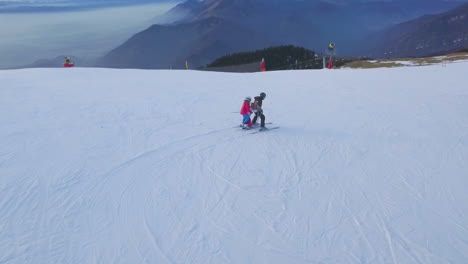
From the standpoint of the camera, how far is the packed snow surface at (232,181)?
598 centimetres

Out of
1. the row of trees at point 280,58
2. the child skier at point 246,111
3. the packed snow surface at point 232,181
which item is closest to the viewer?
the packed snow surface at point 232,181

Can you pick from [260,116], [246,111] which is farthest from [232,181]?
[260,116]

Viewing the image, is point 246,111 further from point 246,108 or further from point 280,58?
point 280,58

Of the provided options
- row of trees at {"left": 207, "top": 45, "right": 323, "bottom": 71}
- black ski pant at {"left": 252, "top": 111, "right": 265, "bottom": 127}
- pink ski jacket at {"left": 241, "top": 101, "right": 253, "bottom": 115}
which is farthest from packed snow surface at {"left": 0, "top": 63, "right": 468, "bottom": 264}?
row of trees at {"left": 207, "top": 45, "right": 323, "bottom": 71}

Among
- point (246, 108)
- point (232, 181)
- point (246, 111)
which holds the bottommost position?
point (232, 181)

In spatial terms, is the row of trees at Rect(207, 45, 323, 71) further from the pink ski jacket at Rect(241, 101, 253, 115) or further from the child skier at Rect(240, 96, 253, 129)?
the pink ski jacket at Rect(241, 101, 253, 115)

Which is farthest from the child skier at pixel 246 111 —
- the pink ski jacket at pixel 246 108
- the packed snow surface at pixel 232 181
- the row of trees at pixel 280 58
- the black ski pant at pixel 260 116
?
the row of trees at pixel 280 58

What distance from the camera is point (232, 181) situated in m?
8.30

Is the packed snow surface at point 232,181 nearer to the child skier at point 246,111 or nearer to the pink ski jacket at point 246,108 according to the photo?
the child skier at point 246,111

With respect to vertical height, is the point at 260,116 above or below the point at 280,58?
below

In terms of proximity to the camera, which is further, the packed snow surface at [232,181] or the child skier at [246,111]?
the child skier at [246,111]

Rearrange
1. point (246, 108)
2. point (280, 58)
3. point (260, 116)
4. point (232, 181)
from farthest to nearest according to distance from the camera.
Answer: point (280, 58) < point (260, 116) < point (246, 108) < point (232, 181)

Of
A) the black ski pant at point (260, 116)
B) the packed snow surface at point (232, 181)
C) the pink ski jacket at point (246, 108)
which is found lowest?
the packed snow surface at point (232, 181)

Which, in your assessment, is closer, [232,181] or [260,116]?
[232,181]
